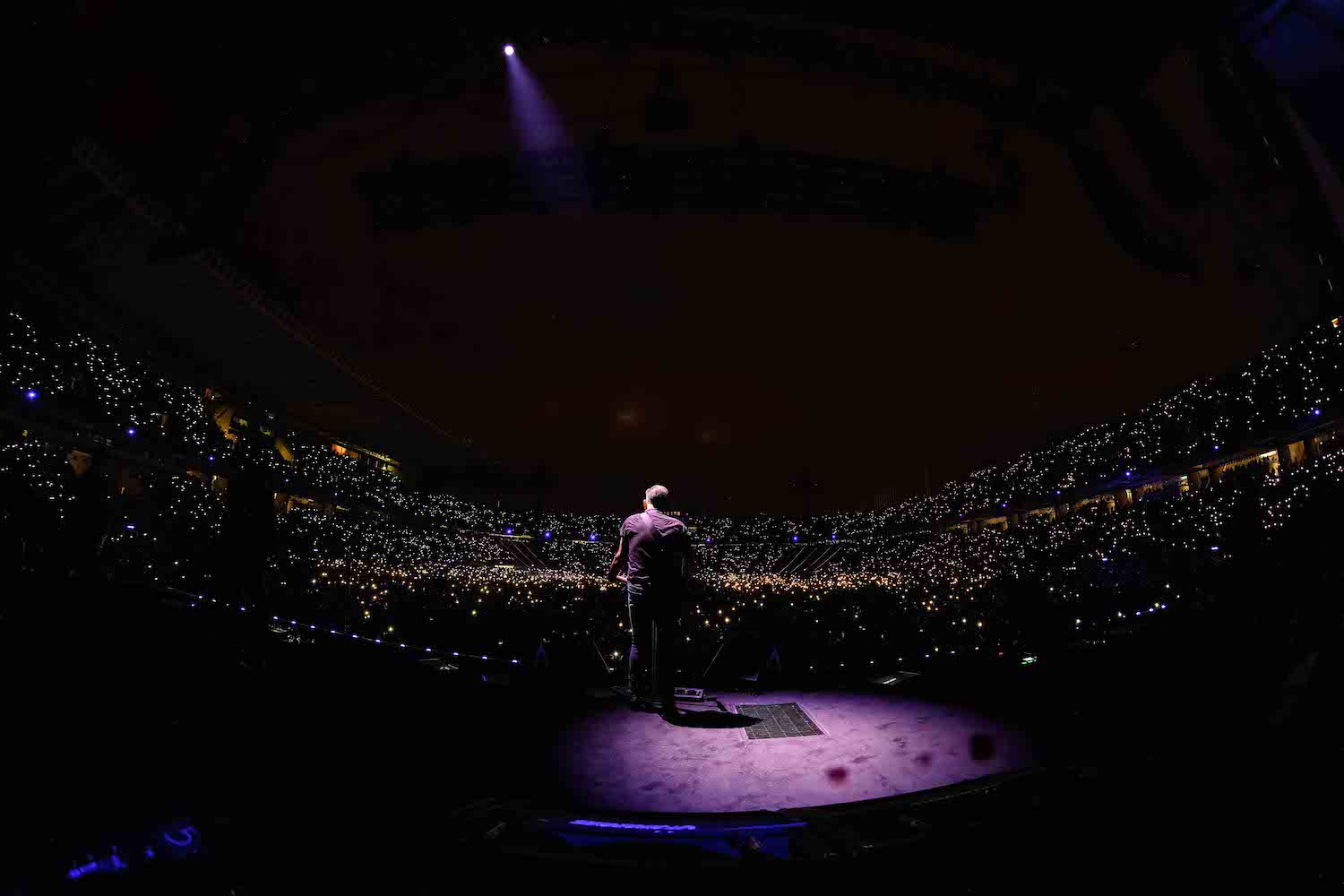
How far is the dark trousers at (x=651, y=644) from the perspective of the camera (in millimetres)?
3086

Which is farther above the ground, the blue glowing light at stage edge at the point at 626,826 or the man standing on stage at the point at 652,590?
the man standing on stage at the point at 652,590

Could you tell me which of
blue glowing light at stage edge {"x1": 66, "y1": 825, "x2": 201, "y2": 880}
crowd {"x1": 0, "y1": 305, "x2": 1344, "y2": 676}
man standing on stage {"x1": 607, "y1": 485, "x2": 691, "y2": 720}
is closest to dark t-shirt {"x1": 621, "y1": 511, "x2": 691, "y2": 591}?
man standing on stage {"x1": 607, "y1": 485, "x2": 691, "y2": 720}

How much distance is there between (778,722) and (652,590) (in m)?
1.06

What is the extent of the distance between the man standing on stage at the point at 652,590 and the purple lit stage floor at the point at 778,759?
0.95ft

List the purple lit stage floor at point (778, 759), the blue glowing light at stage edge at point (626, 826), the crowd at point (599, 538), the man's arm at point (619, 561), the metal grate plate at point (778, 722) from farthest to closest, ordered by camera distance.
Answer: the crowd at point (599, 538), the man's arm at point (619, 561), the metal grate plate at point (778, 722), the purple lit stage floor at point (778, 759), the blue glowing light at stage edge at point (626, 826)

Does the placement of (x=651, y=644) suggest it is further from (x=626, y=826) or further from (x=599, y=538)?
(x=599, y=538)

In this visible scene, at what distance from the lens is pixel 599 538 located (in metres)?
5.41

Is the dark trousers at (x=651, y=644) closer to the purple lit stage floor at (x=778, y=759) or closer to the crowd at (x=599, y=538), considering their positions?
the purple lit stage floor at (x=778, y=759)

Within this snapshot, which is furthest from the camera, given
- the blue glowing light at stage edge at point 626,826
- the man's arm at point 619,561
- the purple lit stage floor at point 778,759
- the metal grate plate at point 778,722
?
the man's arm at point 619,561

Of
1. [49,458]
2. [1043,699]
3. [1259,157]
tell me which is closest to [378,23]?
[1043,699]

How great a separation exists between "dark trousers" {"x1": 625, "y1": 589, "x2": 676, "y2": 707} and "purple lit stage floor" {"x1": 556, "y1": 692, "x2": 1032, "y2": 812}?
0.23 meters

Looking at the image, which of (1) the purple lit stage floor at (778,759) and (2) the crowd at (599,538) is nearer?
(1) the purple lit stage floor at (778,759)

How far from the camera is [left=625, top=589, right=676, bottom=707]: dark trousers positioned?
309 cm

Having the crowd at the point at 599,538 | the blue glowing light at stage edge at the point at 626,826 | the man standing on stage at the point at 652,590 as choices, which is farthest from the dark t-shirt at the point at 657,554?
the blue glowing light at stage edge at the point at 626,826
